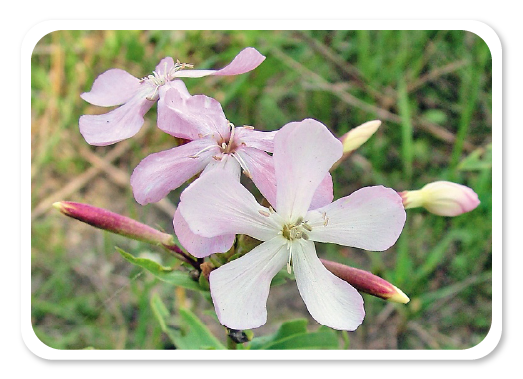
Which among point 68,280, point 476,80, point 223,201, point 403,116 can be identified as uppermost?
point 223,201

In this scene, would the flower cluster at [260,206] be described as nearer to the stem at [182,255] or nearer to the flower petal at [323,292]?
Result: the flower petal at [323,292]

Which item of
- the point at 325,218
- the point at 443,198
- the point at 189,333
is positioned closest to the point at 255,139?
the point at 325,218

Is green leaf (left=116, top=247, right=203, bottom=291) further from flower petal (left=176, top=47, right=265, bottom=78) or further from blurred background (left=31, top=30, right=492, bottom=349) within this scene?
blurred background (left=31, top=30, right=492, bottom=349)

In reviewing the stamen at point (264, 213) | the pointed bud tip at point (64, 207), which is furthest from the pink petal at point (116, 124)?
the stamen at point (264, 213)
